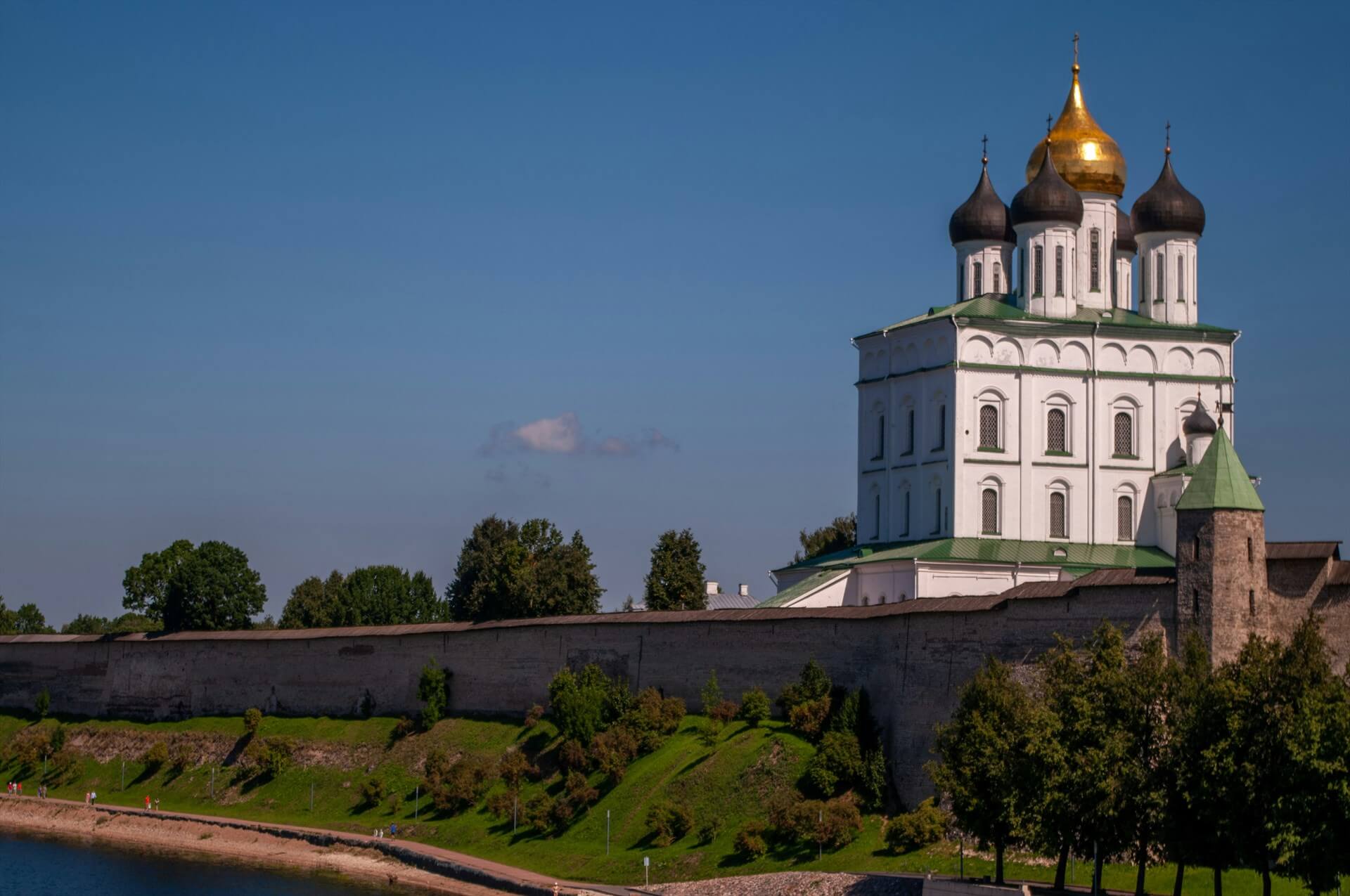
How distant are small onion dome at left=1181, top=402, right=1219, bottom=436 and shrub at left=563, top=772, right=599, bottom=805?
1972 cm

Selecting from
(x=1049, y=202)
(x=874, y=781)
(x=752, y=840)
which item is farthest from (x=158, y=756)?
(x=1049, y=202)

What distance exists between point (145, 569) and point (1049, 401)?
3345 cm

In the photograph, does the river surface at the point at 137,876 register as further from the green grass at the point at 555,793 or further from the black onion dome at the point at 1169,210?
the black onion dome at the point at 1169,210

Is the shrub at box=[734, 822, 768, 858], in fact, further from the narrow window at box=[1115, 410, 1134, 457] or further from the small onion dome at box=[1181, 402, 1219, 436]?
the small onion dome at box=[1181, 402, 1219, 436]

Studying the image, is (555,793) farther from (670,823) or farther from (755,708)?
(670,823)

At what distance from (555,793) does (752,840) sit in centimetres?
880

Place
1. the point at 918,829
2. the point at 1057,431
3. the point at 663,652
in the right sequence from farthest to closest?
the point at 1057,431
the point at 663,652
the point at 918,829

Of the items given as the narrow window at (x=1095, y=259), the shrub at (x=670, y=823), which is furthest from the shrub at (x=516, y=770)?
the narrow window at (x=1095, y=259)

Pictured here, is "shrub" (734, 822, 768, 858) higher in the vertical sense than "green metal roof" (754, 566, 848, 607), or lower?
lower

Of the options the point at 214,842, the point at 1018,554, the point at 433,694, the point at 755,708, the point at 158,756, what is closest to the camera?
the point at 755,708

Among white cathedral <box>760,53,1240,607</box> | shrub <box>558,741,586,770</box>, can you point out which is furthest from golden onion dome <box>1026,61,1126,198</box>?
shrub <box>558,741,586,770</box>

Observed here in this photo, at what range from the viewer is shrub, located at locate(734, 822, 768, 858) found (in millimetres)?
37969

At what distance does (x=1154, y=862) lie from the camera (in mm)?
32125

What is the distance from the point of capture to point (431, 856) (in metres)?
43.2
